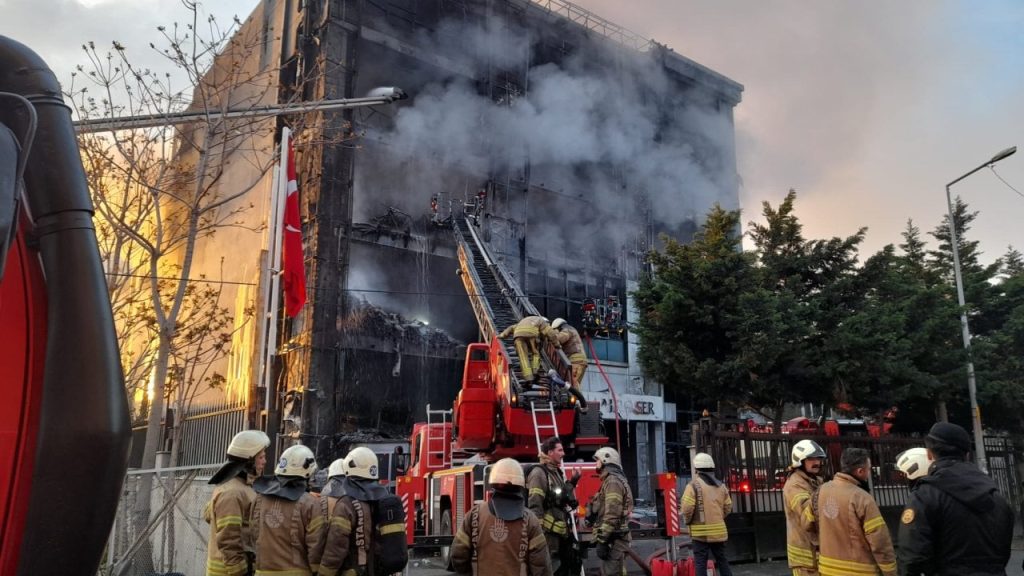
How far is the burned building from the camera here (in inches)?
782

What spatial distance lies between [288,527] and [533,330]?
602cm

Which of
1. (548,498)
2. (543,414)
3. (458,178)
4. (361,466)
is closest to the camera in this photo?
(361,466)

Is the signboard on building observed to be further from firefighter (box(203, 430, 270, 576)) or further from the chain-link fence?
firefighter (box(203, 430, 270, 576))

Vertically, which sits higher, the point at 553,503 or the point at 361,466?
the point at 361,466

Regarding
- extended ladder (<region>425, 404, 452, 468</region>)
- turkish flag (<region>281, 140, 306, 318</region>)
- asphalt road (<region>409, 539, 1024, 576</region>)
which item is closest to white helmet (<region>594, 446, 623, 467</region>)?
asphalt road (<region>409, 539, 1024, 576</region>)

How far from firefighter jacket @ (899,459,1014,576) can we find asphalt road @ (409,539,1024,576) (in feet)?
17.1

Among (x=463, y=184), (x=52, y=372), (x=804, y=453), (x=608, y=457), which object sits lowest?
(x=608, y=457)

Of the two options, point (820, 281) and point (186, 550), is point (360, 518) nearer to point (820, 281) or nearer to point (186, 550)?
point (186, 550)

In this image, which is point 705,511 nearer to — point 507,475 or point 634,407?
point 507,475

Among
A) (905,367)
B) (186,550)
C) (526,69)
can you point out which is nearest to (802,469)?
(186,550)

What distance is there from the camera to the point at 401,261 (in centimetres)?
2145

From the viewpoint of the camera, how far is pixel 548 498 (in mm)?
6367

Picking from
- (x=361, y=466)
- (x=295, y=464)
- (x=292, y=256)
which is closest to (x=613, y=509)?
(x=361, y=466)

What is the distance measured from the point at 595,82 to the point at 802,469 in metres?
24.2
